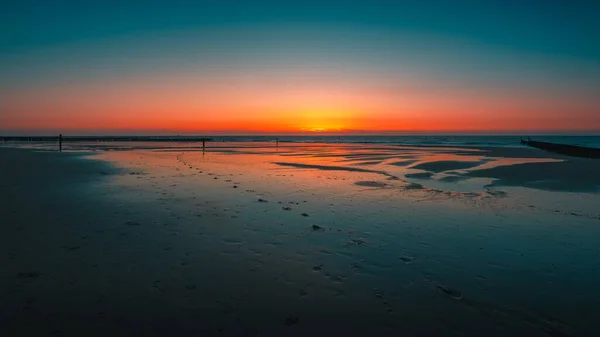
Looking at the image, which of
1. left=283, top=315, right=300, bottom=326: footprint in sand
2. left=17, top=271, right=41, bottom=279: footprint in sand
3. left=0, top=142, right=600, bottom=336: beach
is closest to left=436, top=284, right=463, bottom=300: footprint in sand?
left=0, top=142, right=600, bottom=336: beach

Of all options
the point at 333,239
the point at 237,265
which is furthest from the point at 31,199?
the point at 333,239

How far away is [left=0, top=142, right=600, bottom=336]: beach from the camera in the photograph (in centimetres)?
536

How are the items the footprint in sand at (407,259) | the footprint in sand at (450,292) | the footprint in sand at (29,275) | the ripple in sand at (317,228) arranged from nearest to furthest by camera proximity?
the footprint in sand at (450,292) < the footprint in sand at (29,275) < the footprint in sand at (407,259) < the ripple in sand at (317,228)

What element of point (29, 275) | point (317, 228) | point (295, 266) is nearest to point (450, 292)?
point (295, 266)

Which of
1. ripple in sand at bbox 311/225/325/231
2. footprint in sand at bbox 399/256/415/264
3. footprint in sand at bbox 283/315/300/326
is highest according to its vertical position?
ripple in sand at bbox 311/225/325/231

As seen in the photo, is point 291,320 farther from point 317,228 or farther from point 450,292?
point 317,228

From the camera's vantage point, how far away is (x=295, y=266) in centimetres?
765

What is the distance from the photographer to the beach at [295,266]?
536 centimetres

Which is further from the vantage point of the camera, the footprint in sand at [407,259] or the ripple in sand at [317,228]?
the ripple in sand at [317,228]

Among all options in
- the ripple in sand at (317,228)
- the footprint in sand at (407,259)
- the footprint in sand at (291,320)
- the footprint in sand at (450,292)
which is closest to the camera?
the footprint in sand at (291,320)

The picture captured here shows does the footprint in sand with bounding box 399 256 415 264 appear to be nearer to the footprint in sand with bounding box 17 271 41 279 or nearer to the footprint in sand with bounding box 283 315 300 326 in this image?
the footprint in sand with bounding box 283 315 300 326

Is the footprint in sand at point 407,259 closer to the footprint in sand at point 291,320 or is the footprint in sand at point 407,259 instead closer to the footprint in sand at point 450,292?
the footprint in sand at point 450,292

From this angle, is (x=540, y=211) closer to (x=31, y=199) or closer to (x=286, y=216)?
(x=286, y=216)

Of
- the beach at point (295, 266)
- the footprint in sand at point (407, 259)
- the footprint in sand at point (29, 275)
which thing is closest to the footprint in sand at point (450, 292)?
the beach at point (295, 266)
